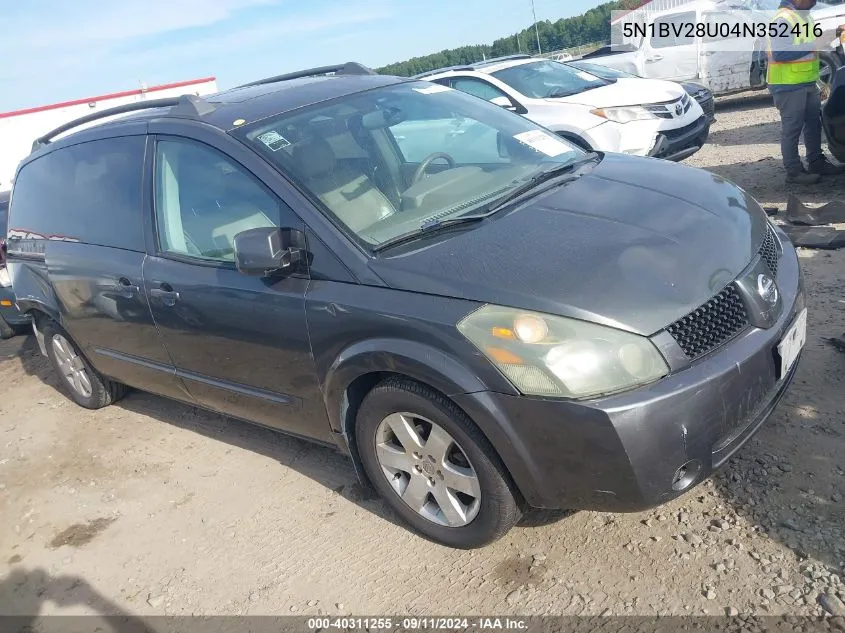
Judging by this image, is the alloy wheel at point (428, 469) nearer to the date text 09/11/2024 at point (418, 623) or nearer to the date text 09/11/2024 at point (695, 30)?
the date text 09/11/2024 at point (418, 623)

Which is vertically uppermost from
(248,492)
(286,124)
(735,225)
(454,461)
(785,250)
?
(286,124)

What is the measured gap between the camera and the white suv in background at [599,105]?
7.65 metres

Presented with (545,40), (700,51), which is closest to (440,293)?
(700,51)

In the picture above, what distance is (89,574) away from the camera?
335 cm

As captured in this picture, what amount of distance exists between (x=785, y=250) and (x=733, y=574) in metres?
1.42

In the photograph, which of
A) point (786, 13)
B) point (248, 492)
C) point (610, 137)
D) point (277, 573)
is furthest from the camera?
point (610, 137)

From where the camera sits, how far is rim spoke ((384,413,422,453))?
9.09 feet

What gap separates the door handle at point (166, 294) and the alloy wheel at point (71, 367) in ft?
5.72

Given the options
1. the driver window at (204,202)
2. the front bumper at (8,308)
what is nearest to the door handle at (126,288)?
the driver window at (204,202)

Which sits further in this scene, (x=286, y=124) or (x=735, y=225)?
(x=286, y=124)

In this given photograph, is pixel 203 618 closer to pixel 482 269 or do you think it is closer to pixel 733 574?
pixel 482 269

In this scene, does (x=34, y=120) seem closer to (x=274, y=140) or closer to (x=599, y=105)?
(x=599, y=105)

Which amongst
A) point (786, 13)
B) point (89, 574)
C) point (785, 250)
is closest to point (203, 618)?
point (89, 574)

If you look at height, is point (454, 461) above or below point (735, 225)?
below
